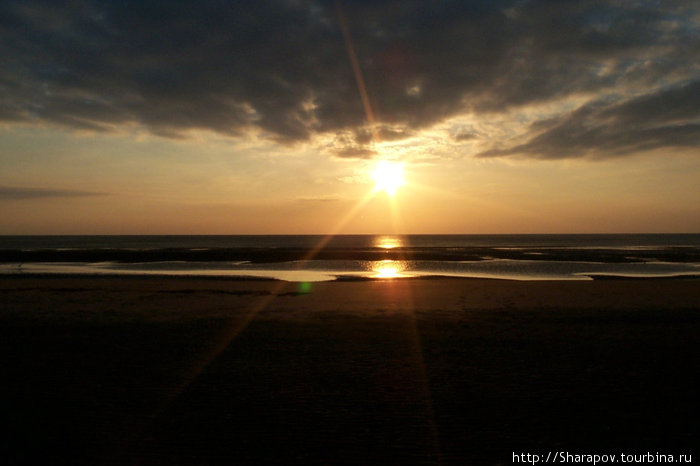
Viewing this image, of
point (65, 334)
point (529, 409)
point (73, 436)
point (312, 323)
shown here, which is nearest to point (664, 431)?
point (529, 409)

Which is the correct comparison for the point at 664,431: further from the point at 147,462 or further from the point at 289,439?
the point at 147,462

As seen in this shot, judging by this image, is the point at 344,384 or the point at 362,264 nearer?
the point at 344,384

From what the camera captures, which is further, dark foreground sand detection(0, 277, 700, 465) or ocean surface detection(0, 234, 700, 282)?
ocean surface detection(0, 234, 700, 282)

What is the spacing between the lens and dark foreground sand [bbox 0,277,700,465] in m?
7.43

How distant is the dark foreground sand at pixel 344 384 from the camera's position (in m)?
7.43

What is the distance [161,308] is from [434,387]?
15.1 m

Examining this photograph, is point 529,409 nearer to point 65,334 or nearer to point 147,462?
point 147,462

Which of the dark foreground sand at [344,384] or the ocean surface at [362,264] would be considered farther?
the ocean surface at [362,264]

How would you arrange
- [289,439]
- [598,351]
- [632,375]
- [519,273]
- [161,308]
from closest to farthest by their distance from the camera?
[289,439]
[632,375]
[598,351]
[161,308]
[519,273]

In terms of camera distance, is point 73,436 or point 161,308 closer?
point 73,436

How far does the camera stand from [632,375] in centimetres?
1084

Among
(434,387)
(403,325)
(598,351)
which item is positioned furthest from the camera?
(403,325)

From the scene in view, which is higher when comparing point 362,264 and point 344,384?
point 362,264

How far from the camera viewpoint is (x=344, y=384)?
10344mm
